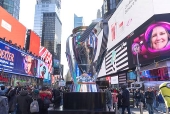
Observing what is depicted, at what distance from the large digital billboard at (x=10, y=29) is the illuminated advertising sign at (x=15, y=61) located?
4.07 m

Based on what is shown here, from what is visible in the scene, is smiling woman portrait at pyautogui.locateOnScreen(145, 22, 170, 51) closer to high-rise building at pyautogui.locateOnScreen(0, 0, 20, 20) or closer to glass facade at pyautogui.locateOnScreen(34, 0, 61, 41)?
high-rise building at pyautogui.locateOnScreen(0, 0, 20, 20)

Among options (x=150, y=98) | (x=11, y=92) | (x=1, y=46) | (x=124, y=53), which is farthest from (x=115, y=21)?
(x=11, y=92)

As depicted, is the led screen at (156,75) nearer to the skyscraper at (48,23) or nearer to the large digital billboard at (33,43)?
the large digital billboard at (33,43)

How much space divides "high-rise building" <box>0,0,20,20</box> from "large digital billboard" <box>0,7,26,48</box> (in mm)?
33882

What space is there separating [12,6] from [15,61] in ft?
168

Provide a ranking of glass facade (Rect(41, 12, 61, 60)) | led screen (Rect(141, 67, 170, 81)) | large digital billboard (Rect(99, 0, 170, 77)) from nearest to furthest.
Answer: led screen (Rect(141, 67, 170, 81)) < large digital billboard (Rect(99, 0, 170, 77)) < glass facade (Rect(41, 12, 61, 60))

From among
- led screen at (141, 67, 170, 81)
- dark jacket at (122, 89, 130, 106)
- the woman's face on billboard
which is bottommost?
dark jacket at (122, 89, 130, 106)

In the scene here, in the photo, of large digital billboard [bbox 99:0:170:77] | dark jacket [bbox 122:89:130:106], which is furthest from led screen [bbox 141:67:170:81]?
dark jacket [bbox 122:89:130:106]

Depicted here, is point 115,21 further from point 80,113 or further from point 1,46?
point 80,113

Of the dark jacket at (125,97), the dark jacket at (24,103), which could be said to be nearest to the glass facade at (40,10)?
the dark jacket at (125,97)

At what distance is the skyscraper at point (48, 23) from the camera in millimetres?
129250

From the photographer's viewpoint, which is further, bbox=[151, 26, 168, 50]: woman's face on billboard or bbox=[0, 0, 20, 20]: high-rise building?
bbox=[0, 0, 20, 20]: high-rise building

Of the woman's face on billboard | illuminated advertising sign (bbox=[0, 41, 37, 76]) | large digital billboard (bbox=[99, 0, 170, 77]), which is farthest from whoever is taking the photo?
large digital billboard (bbox=[99, 0, 170, 77])

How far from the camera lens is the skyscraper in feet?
424
